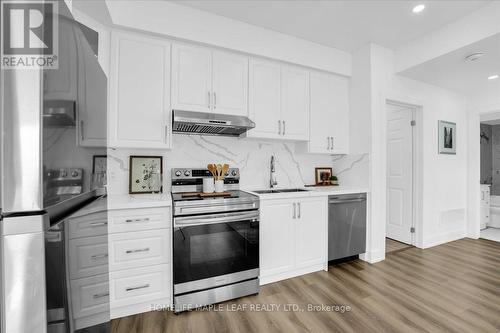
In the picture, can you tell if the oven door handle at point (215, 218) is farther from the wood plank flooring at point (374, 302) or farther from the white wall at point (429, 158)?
the white wall at point (429, 158)

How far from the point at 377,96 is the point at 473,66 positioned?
1.19 m

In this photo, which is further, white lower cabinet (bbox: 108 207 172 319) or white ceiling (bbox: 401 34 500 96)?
white ceiling (bbox: 401 34 500 96)

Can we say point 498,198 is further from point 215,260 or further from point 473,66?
point 215,260

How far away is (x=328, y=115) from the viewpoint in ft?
10.2

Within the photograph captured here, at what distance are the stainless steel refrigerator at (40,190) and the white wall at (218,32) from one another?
1.75 m

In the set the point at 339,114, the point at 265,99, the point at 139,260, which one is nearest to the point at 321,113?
the point at 339,114

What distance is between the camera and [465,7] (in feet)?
7.37

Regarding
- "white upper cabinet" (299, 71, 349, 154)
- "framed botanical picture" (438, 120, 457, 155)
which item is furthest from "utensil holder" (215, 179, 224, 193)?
"framed botanical picture" (438, 120, 457, 155)

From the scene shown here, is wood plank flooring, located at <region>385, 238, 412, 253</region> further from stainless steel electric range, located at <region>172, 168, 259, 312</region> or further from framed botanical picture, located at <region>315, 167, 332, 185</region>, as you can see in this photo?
stainless steel electric range, located at <region>172, 168, 259, 312</region>

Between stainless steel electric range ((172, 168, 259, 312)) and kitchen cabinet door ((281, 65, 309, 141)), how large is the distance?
1.10 metres

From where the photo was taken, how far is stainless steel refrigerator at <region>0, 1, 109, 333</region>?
46 cm

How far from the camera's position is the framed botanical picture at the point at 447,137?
365 cm

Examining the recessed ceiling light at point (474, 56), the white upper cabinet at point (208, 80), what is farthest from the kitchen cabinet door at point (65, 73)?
the recessed ceiling light at point (474, 56)

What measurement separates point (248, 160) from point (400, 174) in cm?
259
